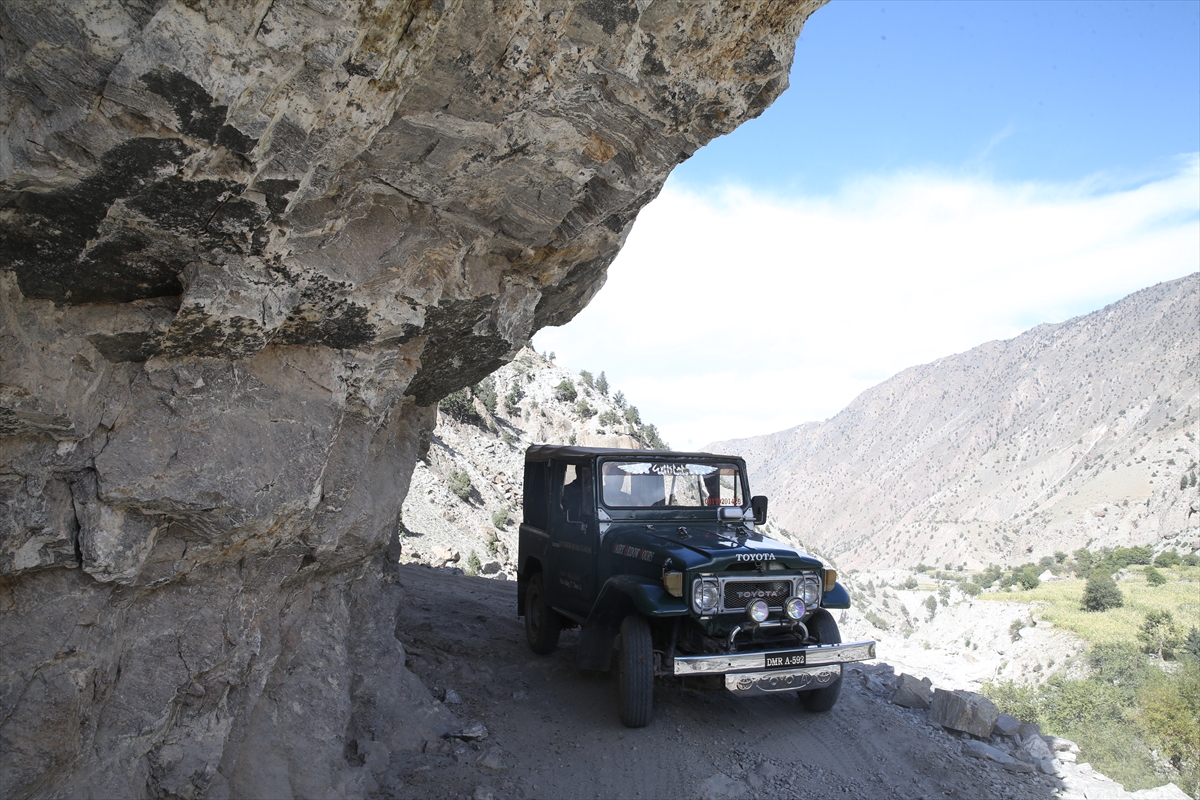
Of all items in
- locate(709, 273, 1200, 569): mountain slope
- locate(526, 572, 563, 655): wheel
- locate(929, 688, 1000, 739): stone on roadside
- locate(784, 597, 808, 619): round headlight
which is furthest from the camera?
locate(709, 273, 1200, 569): mountain slope

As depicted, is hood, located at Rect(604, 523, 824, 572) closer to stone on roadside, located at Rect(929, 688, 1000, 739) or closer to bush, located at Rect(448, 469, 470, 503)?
stone on roadside, located at Rect(929, 688, 1000, 739)

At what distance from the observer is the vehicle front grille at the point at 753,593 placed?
588 cm

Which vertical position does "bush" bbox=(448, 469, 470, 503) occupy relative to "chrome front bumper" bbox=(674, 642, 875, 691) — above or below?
above

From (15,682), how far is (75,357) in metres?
1.56

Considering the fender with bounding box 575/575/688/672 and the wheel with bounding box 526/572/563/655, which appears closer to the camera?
the fender with bounding box 575/575/688/672

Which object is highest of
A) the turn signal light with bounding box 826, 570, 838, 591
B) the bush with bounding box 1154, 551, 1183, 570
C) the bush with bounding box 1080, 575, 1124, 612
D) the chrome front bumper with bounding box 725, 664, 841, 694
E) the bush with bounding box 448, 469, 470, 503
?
the bush with bounding box 448, 469, 470, 503

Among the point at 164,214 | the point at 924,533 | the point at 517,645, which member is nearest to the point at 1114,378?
the point at 924,533

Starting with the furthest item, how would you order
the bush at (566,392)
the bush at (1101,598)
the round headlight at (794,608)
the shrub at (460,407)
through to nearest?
the bush at (566,392) → the shrub at (460,407) → the bush at (1101,598) → the round headlight at (794,608)

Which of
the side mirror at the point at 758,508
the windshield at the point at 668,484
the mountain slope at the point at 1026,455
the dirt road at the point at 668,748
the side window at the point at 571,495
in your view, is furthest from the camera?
the mountain slope at the point at 1026,455

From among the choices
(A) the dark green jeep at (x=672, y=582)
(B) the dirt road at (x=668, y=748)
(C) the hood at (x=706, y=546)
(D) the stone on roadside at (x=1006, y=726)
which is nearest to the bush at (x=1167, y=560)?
(D) the stone on roadside at (x=1006, y=726)

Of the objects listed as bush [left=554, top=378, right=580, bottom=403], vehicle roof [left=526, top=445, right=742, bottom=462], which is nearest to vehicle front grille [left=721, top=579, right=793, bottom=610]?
vehicle roof [left=526, top=445, right=742, bottom=462]

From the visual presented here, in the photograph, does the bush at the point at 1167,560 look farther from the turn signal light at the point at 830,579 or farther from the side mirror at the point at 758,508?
the turn signal light at the point at 830,579

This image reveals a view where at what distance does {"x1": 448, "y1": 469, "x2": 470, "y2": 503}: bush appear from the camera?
21328mm

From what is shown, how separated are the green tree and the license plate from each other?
65.0 feet
